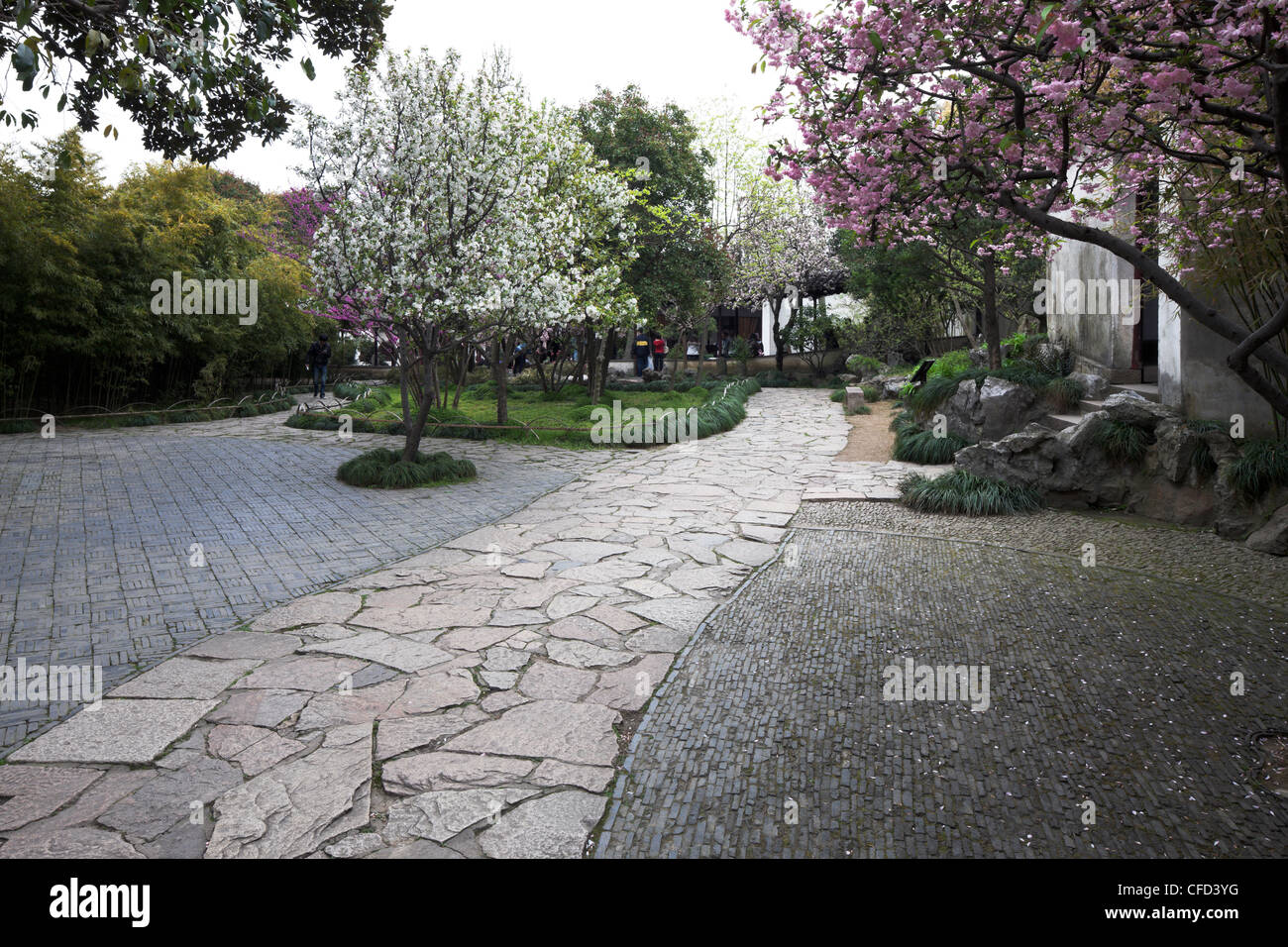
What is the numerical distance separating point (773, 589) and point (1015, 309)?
12.7m

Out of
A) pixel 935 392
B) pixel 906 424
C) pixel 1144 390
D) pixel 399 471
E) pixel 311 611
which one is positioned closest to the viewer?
pixel 311 611

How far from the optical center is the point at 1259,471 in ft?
20.9

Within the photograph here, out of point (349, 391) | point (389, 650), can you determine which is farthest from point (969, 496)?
point (349, 391)

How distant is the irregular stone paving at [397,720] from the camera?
9.12 feet

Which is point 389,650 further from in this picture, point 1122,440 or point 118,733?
point 1122,440

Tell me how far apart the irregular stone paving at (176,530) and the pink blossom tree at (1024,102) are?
4558mm

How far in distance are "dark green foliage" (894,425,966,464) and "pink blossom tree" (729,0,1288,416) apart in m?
5.00

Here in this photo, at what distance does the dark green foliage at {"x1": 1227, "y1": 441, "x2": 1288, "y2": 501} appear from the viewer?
632 cm

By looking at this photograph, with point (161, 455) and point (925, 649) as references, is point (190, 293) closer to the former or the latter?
point (161, 455)

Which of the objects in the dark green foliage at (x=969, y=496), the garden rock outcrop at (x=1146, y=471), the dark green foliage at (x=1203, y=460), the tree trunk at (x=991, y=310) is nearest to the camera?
the garden rock outcrop at (x=1146, y=471)

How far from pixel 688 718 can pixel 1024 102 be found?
3.95m

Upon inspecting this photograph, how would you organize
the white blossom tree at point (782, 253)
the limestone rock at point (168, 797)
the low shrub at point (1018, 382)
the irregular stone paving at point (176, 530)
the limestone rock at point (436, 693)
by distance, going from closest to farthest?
the limestone rock at point (168, 797)
the limestone rock at point (436, 693)
the irregular stone paving at point (176, 530)
the low shrub at point (1018, 382)
the white blossom tree at point (782, 253)

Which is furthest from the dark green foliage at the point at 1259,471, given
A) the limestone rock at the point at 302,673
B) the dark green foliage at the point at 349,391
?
the dark green foliage at the point at 349,391

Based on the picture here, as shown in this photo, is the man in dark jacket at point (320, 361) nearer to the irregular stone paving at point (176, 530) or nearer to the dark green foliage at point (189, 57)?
the irregular stone paving at point (176, 530)
